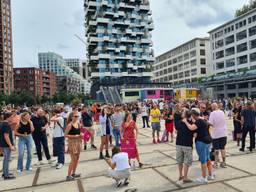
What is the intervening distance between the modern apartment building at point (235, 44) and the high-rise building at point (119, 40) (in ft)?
70.9

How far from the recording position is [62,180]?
725 centimetres

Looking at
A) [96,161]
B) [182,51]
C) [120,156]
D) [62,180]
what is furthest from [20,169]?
[182,51]

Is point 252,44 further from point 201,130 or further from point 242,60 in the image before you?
point 201,130

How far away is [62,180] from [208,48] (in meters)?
97.2

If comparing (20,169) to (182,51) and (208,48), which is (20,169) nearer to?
(208,48)

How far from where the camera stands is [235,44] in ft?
245

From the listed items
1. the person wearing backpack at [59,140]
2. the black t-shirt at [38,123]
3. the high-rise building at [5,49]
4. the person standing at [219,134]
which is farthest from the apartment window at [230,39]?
the high-rise building at [5,49]

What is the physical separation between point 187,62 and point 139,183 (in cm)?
9950

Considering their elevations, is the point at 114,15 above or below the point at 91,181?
above

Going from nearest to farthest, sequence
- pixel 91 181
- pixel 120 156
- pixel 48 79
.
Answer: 1. pixel 120 156
2. pixel 91 181
3. pixel 48 79

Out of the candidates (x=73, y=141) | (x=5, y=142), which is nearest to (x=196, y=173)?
(x=73, y=141)

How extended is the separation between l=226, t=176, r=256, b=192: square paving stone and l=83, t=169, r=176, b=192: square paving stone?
145cm

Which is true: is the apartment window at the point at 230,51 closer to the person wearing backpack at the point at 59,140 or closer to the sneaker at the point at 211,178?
the person wearing backpack at the point at 59,140

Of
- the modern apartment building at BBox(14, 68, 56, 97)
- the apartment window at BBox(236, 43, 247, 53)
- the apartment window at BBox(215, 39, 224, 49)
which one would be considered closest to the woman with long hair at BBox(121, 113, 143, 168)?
the apartment window at BBox(236, 43, 247, 53)
